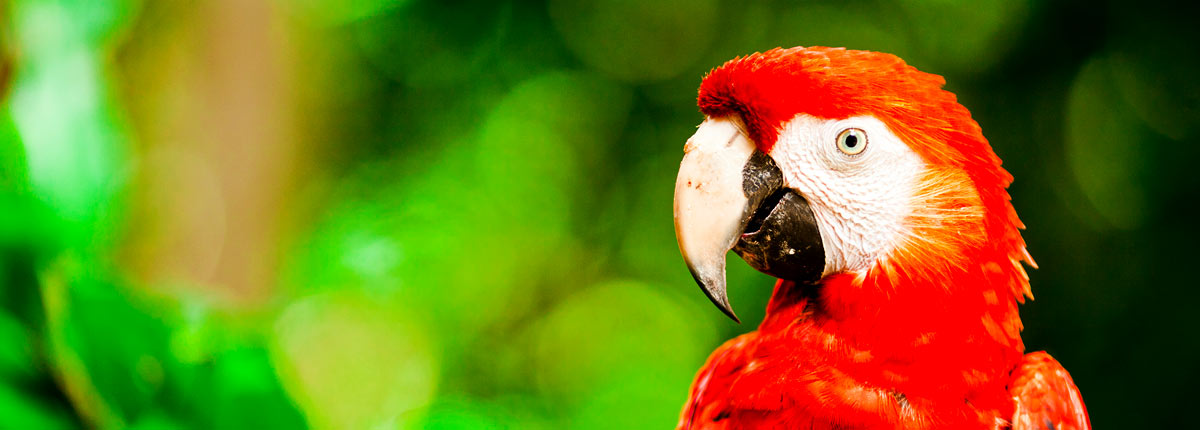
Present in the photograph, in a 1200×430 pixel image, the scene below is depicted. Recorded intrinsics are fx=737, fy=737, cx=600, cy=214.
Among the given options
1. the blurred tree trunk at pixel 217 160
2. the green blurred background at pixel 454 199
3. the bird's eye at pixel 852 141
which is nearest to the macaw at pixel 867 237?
the bird's eye at pixel 852 141

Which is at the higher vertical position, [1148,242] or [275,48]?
[275,48]

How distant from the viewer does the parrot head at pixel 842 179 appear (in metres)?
0.54

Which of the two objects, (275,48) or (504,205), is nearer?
(275,48)

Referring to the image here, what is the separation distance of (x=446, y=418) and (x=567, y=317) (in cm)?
123

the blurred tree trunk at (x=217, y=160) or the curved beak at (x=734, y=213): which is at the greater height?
the blurred tree trunk at (x=217, y=160)

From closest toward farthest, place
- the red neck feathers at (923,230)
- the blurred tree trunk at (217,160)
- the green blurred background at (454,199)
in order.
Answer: the red neck feathers at (923,230), the green blurred background at (454,199), the blurred tree trunk at (217,160)

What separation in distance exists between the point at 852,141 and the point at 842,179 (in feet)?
0.10

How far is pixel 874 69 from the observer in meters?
0.54

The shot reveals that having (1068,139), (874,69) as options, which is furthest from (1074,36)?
(874,69)

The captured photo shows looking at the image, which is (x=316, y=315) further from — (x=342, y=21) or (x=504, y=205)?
(x=342, y=21)

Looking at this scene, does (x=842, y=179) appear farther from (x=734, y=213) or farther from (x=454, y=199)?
(x=454, y=199)

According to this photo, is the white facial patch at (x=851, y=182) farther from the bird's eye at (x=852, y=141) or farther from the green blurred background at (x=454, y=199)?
the green blurred background at (x=454, y=199)

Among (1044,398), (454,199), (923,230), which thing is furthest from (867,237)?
(454,199)

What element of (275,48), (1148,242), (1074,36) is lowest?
(1148,242)
